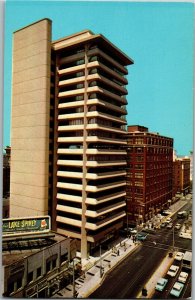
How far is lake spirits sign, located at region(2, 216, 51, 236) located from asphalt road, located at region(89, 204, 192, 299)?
710cm

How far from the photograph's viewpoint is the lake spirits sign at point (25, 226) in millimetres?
20734

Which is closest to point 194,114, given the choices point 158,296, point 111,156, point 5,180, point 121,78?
point 158,296

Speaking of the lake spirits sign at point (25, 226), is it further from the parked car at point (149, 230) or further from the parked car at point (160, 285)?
the parked car at point (149, 230)

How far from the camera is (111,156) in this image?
3177 centimetres

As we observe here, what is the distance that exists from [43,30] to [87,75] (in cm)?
673

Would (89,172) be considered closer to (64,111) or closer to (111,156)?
(111,156)

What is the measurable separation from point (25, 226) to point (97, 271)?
9.05 meters

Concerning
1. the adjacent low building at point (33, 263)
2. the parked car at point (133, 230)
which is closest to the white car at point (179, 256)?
the parked car at point (133, 230)

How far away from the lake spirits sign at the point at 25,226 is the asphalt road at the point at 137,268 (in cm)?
710

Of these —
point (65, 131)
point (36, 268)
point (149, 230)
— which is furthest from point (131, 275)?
point (65, 131)

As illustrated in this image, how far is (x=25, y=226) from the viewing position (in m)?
21.5

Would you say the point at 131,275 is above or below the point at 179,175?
below

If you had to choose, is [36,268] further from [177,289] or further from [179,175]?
[179,175]

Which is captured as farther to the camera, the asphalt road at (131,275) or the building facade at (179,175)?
the building facade at (179,175)
